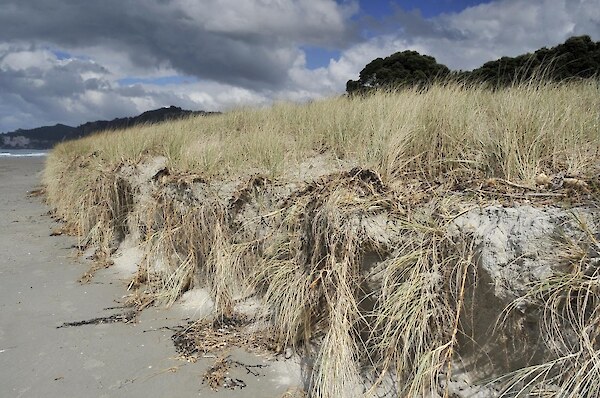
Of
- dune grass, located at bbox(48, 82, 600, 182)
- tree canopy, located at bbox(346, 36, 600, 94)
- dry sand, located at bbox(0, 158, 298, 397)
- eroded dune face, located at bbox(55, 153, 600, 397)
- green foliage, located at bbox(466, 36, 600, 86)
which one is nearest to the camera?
eroded dune face, located at bbox(55, 153, 600, 397)

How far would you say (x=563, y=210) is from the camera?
9.16ft

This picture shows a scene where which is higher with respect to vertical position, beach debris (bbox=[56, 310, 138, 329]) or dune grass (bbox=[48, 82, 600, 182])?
dune grass (bbox=[48, 82, 600, 182])

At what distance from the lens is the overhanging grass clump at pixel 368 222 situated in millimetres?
2916

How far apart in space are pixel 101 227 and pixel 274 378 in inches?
195

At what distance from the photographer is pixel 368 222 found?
3.56 metres

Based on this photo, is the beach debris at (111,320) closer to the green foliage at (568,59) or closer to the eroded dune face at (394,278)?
the eroded dune face at (394,278)

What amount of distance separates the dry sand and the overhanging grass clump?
1.42 feet

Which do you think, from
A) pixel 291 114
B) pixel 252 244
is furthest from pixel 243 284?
pixel 291 114

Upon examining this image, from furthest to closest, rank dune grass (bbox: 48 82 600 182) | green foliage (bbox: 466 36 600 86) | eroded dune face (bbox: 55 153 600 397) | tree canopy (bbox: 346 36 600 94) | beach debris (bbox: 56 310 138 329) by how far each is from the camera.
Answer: green foliage (bbox: 466 36 600 86)
tree canopy (bbox: 346 36 600 94)
beach debris (bbox: 56 310 138 329)
dune grass (bbox: 48 82 600 182)
eroded dune face (bbox: 55 153 600 397)

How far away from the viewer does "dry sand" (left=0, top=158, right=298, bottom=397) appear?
11.8 feet

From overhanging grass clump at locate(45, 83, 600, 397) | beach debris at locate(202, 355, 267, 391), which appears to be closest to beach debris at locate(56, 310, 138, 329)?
overhanging grass clump at locate(45, 83, 600, 397)

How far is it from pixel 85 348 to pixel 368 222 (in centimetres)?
294

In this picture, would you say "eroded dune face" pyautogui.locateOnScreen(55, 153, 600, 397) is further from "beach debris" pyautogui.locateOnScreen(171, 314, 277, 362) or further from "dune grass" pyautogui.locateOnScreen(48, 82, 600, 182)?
"dune grass" pyautogui.locateOnScreen(48, 82, 600, 182)

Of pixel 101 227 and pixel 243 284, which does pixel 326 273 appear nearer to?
pixel 243 284
